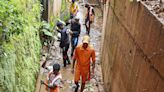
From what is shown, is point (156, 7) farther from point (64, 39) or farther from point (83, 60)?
point (64, 39)

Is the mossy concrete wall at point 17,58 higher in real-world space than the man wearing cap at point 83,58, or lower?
higher

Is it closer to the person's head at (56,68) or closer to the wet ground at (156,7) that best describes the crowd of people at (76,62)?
the person's head at (56,68)

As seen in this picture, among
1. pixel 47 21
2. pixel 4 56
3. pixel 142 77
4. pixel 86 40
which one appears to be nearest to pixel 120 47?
pixel 86 40

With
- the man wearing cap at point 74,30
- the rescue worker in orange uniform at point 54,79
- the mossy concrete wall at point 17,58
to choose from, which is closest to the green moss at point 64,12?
the man wearing cap at point 74,30

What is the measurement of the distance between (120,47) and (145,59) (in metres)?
2.63

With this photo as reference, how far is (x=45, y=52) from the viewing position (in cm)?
1248

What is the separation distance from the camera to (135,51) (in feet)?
22.6

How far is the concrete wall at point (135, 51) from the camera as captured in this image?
542 centimetres

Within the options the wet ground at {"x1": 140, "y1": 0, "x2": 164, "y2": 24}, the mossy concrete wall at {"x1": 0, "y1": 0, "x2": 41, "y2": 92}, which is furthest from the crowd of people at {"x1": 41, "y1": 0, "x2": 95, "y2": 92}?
the wet ground at {"x1": 140, "y1": 0, "x2": 164, "y2": 24}

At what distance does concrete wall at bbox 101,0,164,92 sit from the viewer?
5.42m

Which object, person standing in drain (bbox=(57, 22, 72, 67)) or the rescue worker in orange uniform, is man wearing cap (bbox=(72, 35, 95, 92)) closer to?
the rescue worker in orange uniform

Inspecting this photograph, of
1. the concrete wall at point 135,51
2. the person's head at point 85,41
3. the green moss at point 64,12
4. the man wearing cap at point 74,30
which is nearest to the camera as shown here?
the concrete wall at point 135,51

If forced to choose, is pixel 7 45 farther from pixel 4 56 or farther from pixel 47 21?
pixel 47 21

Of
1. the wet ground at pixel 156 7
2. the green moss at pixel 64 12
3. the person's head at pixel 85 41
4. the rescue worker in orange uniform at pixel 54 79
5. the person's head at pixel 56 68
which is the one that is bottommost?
the green moss at pixel 64 12
